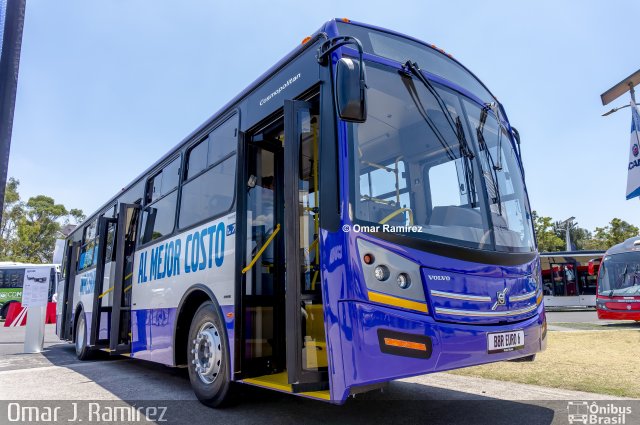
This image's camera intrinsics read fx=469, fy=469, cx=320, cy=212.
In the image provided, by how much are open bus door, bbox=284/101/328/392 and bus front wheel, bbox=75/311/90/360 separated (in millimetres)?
7043

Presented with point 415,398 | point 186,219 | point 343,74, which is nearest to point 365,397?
point 415,398

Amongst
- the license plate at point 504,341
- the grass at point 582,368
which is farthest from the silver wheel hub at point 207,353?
the grass at point 582,368

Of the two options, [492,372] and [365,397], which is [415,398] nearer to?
[365,397]

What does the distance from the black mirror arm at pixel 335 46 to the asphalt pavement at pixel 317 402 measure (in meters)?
3.05

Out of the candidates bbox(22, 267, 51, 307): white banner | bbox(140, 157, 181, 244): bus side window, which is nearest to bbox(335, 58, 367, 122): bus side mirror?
bbox(140, 157, 181, 244): bus side window

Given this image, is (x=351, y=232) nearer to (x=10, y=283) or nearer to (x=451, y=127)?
(x=451, y=127)

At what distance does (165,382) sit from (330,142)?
4698mm

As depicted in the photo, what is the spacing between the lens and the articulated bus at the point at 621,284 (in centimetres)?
1398

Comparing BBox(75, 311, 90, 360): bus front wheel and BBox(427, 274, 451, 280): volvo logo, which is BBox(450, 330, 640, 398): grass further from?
BBox(75, 311, 90, 360): bus front wheel

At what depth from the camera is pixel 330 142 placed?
3.57 m

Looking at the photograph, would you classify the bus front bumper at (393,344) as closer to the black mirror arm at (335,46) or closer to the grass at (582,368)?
the black mirror arm at (335,46)

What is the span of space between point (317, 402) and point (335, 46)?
3513 mm

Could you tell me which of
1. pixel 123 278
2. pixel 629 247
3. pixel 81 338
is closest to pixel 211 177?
pixel 123 278

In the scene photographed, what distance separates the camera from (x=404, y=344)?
10.4 ft
